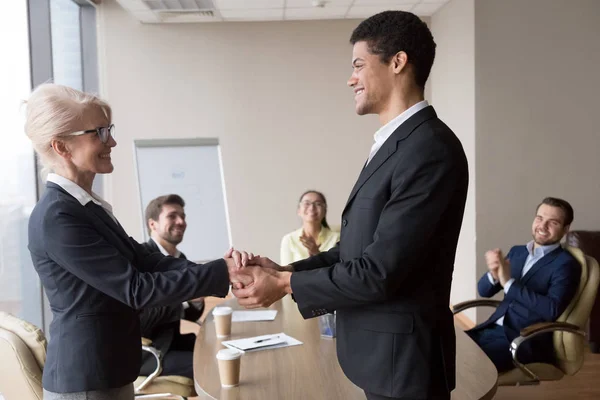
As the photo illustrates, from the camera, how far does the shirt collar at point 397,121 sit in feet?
5.27

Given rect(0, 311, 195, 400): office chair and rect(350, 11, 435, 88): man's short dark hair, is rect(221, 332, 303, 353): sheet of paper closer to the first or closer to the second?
rect(0, 311, 195, 400): office chair

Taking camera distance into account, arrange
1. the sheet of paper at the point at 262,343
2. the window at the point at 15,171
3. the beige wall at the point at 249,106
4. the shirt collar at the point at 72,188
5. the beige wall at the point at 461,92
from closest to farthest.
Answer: the shirt collar at the point at 72,188, the sheet of paper at the point at 262,343, the window at the point at 15,171, the beige wall at the point at 461,92, the beige wall at the point at 249,106

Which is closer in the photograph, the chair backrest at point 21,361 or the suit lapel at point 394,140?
the suit lapel at point 394,140

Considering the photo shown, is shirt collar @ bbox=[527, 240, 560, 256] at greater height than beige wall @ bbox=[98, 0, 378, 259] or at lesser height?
lesser

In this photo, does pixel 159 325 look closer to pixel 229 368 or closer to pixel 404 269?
pixel 229 368

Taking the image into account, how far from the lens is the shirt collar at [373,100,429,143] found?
5.27 feet

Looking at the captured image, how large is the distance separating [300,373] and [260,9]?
4.82 metres

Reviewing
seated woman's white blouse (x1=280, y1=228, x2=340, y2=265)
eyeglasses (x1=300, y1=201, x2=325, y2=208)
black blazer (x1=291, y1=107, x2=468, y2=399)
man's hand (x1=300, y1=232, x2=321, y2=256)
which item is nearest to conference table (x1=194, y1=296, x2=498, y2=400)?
black blazer (x1=291, y1=107, x2=468, y2=399)

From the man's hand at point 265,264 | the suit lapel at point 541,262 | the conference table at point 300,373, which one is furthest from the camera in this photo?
the suit lapel at point 541,262

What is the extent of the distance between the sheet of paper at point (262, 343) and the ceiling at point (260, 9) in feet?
13.5

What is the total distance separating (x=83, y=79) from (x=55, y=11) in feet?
4.08

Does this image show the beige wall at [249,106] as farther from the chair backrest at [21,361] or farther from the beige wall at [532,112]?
the chair backrest at [21,361]

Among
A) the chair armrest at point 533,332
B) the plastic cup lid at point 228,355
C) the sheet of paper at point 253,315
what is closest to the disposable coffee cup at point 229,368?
the plastic cup lid at point 228,355

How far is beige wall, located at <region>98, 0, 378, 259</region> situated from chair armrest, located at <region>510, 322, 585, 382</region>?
4059 mm
